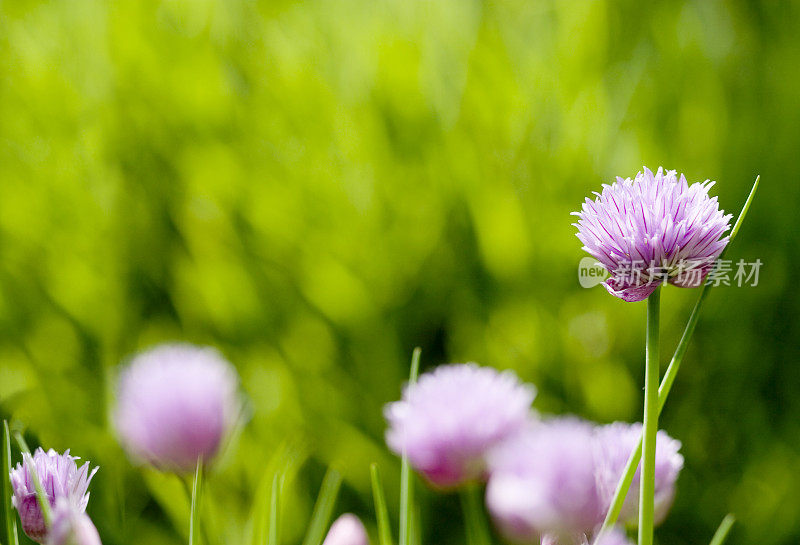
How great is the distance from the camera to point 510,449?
0.16 metres

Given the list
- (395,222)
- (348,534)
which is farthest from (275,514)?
(395,222)

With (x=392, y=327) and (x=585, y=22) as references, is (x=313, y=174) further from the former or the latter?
(x=585, y=22)

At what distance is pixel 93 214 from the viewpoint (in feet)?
2.96

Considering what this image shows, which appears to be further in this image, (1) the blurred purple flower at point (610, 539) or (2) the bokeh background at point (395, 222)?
(2) the bokeh background at point (395, 222)

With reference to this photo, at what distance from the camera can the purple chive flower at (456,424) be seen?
186 mm

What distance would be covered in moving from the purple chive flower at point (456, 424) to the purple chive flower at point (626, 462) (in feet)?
0.06

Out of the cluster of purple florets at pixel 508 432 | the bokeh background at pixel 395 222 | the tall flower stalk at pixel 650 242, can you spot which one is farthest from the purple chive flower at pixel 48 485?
the bokeh background at pixel 395 222

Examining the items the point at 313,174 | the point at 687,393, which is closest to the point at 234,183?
the point at 313,174

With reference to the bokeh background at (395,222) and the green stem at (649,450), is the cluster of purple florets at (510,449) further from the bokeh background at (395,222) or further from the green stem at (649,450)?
the bokeh background at (395,222)

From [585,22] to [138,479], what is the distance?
66 centimetres

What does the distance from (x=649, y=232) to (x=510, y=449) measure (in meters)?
0.05

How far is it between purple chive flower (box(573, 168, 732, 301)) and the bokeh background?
60 centimetres

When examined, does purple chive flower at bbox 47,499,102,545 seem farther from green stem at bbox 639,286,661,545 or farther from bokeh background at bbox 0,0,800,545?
bokeh background at bbox 0,0,800,545

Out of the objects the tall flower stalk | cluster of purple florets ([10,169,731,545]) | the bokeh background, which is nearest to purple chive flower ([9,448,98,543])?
cluster of purple florets ([10,169,731,545])
